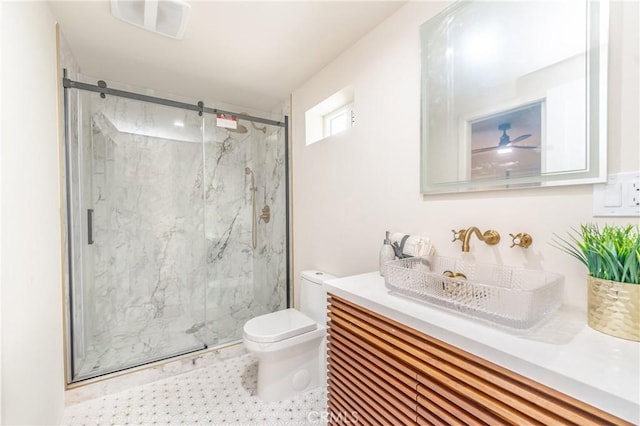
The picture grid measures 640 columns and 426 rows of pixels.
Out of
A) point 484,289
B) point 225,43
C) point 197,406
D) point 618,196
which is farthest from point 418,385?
point 225,43

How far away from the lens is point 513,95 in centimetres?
108

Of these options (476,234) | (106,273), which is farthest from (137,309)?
(476,234)

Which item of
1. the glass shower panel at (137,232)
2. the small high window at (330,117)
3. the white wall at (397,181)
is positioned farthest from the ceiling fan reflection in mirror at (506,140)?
the glass shower panel at (137,232)

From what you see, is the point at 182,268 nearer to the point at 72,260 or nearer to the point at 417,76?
the point at 72,260

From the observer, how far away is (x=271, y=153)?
9.29 feet

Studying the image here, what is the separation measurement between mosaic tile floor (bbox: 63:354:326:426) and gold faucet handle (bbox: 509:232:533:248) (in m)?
1.40

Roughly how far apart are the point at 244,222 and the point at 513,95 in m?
2.58

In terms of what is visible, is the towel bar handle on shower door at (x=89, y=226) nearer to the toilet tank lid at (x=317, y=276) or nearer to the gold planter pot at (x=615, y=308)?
the toilet tank lid at (x=317, y=276)

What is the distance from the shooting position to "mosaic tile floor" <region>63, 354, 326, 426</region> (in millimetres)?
1575

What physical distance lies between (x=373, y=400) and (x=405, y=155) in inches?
45.1

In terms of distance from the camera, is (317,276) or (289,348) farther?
(317,276)

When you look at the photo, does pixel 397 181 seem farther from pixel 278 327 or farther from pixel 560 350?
pixel 278 327

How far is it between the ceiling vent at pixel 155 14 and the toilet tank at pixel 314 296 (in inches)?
69.6

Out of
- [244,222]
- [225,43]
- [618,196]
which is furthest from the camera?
[244,222]
